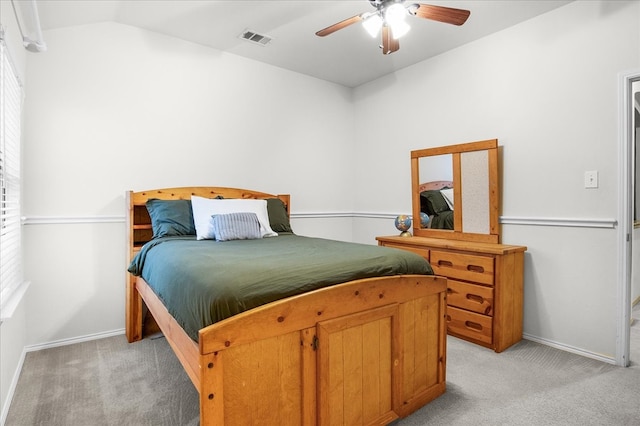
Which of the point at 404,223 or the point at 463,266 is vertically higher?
the point at 404,223

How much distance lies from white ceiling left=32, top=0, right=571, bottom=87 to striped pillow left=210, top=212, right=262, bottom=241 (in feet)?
5.07

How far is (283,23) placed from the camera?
9.41ft

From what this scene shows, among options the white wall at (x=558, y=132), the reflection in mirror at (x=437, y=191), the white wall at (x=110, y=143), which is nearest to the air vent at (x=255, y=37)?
the white wall at (x=110, y=143)

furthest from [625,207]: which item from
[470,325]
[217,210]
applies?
[217,210]

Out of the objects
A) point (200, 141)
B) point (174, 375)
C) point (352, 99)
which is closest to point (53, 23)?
point (200, 141)

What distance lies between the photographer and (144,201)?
2830 millimetres

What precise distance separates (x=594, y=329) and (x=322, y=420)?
6.90 ft

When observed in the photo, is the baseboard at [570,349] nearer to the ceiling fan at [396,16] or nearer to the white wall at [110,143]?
the ceiling fan at [396,16]

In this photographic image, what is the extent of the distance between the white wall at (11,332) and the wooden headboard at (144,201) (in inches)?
30.6

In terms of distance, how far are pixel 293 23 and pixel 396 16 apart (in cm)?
Answer: 111

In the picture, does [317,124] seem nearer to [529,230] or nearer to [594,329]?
[529,230]

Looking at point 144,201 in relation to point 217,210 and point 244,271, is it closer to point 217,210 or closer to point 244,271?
point 217,210

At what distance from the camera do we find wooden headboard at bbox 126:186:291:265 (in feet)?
8.98

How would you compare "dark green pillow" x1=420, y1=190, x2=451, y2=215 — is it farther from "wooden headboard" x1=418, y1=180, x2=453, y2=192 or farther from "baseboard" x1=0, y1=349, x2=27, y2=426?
"baseboard" x1=0, y1=349, x2=27, y2=426
